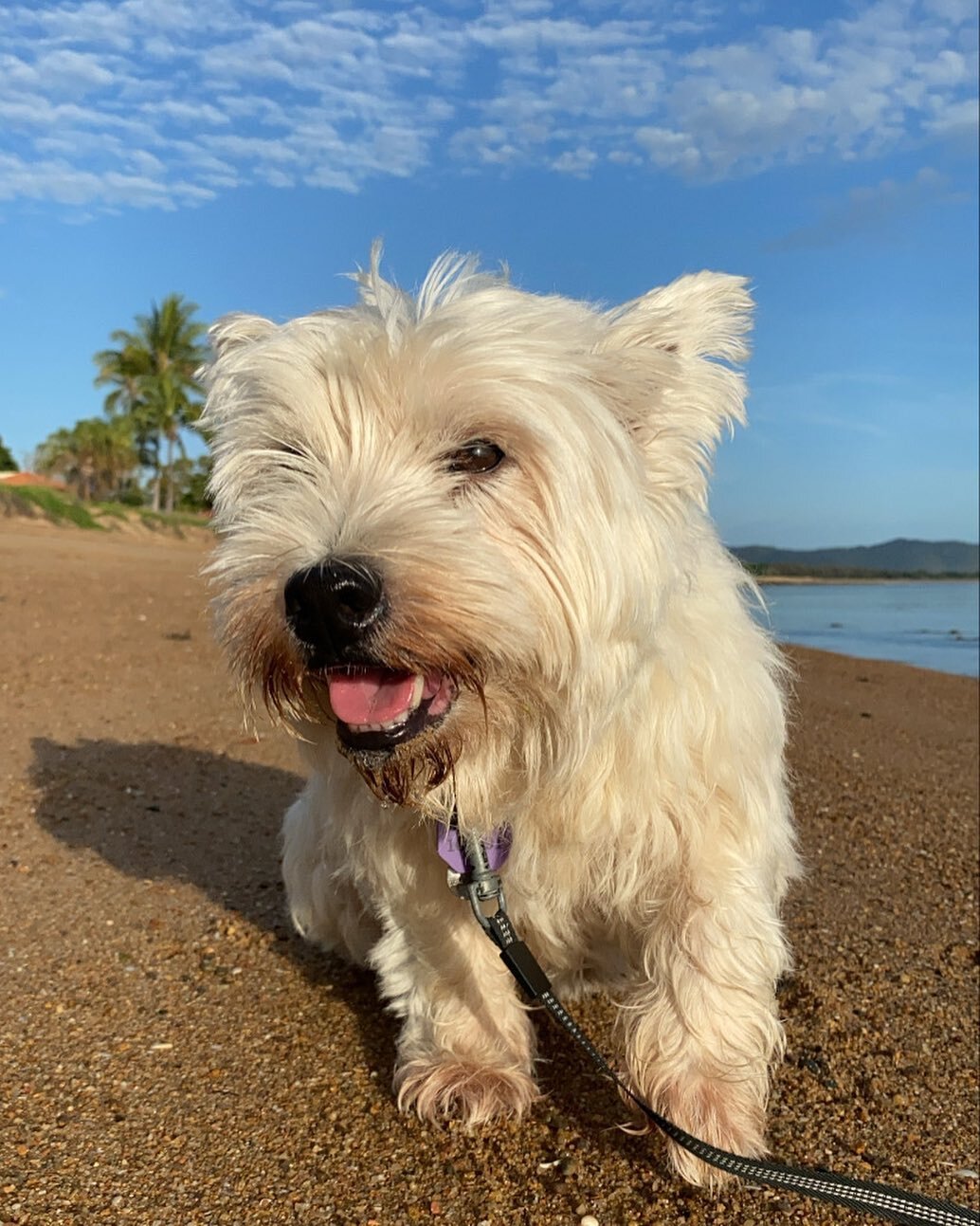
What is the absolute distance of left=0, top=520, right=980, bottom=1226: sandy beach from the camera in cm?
233

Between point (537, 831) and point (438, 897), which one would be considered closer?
point (537, 831)

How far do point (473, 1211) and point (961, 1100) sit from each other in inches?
53.8

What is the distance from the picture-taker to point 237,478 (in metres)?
2.48

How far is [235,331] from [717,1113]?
2.27 m

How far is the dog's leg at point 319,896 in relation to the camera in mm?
3268

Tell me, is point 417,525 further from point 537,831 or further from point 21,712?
point 21,712

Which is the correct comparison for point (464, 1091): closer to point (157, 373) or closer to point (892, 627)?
point (892, 627)

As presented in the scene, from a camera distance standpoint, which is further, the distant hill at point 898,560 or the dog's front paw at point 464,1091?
the distant hill at point 898,560

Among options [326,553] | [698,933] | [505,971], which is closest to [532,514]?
[326,553]

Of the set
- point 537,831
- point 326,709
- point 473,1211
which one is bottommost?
point 473,1211

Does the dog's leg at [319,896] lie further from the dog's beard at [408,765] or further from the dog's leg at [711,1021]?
the dog's leg at [711,1021]

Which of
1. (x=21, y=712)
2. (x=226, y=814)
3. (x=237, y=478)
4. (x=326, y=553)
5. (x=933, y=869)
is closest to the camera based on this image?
(x=326, y=553)

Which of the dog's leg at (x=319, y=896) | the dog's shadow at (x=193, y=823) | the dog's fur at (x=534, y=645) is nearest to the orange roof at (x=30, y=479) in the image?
the dog's shadow at (x=193, y=823)

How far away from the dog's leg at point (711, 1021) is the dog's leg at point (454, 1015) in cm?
39
